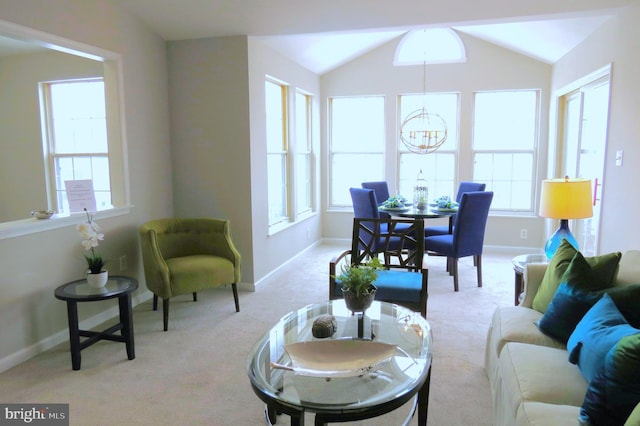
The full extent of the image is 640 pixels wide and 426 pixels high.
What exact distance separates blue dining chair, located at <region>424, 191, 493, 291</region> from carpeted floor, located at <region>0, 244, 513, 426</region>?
41 cm

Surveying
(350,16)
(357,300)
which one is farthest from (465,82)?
(357,300)

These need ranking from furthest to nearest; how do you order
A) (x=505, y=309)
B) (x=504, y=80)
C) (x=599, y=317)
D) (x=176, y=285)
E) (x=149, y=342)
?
(x=504, y=80), (x=176, y=285), (x=149, y=342), (x=505, y=309), (x=599, y=317)

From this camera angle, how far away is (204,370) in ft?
9.27

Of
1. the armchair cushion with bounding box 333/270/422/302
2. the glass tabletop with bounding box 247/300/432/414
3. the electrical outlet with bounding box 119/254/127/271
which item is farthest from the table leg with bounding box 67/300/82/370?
the armchair cushion with bounding box 333/270/422/302

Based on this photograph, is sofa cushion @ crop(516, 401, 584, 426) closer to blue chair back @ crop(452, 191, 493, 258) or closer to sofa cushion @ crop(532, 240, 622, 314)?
sofa cushion @ crop(532, 240, 622, 314)

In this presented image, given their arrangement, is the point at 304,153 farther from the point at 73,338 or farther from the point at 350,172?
the point at 73,338

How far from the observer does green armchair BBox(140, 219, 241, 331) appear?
349 centimetres

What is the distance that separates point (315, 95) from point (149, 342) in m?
4.16

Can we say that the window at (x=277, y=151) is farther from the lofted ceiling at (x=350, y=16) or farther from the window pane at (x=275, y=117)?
the lofted ceiling at (x=350, y=16)

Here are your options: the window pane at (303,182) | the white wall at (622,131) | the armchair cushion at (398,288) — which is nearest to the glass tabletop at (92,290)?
the armchair cushion at (398,288)

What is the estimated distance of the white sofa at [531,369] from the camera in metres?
1.67

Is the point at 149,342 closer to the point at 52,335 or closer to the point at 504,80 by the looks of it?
the point at 52,335

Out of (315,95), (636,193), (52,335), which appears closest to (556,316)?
(636,193)

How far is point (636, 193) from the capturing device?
3055 mm
